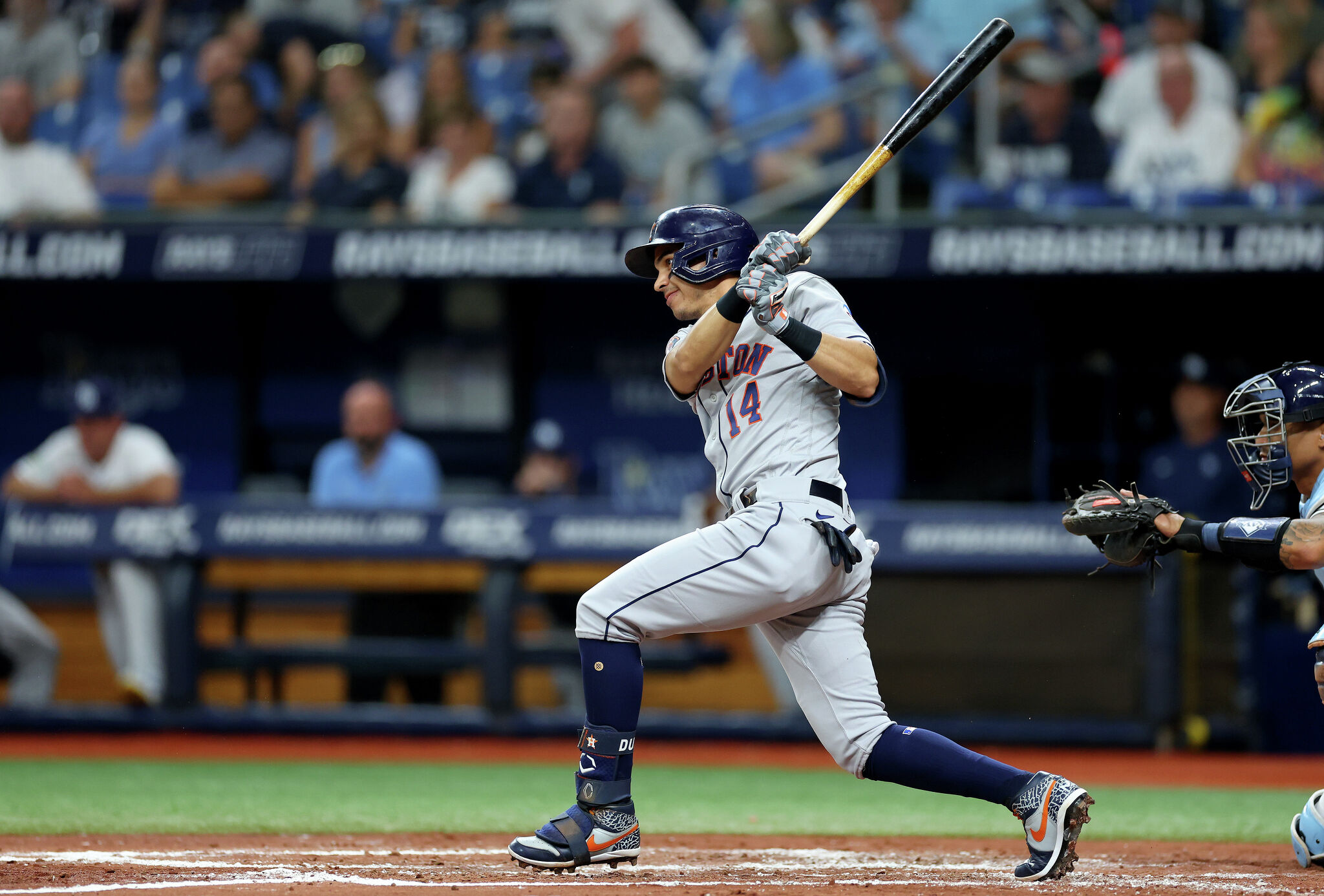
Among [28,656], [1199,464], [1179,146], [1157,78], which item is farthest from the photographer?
[1157,78]

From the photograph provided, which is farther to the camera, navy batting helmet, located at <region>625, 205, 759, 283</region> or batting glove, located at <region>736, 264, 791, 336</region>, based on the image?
navy batting helmet, located at <region>625, 205, 759, 283</region>

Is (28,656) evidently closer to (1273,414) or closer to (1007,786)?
(1007,786)

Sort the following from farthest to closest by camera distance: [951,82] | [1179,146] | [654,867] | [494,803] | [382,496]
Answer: [1179,146], [382,496], [494,803], [951,82], [654,867]

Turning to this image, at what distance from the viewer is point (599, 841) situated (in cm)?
354

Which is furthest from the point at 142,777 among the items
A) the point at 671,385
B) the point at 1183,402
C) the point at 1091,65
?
the point at 1091,65

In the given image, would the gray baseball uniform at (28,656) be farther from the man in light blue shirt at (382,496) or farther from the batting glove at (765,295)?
the batting glove at (765,295)

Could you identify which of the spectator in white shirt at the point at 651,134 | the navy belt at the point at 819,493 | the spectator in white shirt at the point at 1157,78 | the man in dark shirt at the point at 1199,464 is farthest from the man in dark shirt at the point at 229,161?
the navy belt at the point at 819,493

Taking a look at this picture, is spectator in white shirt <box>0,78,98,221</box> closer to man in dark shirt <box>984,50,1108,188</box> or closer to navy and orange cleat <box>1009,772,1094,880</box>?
man in dark shirt <box>984,50,1108,188</box>

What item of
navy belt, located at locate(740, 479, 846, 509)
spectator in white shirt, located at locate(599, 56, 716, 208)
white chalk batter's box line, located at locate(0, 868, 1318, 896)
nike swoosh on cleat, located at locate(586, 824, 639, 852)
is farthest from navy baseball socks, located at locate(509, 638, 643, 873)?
spectator in white shirt, located at locate(599, 56, 716, 208)

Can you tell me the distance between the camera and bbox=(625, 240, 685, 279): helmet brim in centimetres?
374

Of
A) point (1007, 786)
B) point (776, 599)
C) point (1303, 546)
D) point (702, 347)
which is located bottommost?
point (1007, 786)

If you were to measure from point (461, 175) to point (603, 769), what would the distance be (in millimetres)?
6667

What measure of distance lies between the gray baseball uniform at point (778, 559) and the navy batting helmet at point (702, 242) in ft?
0.48

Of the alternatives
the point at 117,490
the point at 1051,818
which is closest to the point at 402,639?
the point at 117,490
